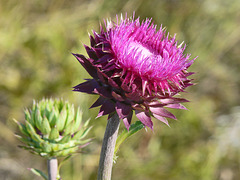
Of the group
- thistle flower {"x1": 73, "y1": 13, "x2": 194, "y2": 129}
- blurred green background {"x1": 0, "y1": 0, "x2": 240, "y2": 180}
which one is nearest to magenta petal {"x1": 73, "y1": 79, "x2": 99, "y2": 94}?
thistle flower {"x1": 73, "y1": 13, "x2": 194, "y2": 129}

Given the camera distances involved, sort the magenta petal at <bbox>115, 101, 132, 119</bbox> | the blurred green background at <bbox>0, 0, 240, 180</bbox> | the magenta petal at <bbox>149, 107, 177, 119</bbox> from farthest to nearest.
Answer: the blurred green background at <bbox>0, 0, 240, 180</bbox> < the magenta petal at <bbox>149, 107, 177, 119</bbox> < the magenta petal at <bbox>115, 101, 132, 119</bbox>

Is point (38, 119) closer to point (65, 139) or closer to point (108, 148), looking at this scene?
point (65, 139)

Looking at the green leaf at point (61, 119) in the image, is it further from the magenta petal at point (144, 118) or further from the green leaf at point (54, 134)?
the magenta petal at point (144, 118)

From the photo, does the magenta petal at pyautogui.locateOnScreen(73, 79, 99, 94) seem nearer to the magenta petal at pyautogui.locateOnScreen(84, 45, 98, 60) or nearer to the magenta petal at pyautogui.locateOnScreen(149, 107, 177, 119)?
the magenta petal at pyautogui.locateOnScreen(84, 45, 98, 60)

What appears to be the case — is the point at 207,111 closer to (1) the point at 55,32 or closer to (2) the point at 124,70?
(1) the point at 55,32

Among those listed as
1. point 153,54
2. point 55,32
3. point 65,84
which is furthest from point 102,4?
point 153,54

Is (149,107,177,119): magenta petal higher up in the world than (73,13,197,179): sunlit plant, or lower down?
lower down

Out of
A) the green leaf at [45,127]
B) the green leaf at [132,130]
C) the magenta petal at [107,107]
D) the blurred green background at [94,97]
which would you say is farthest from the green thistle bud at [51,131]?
the blurred green background at [94,97]
